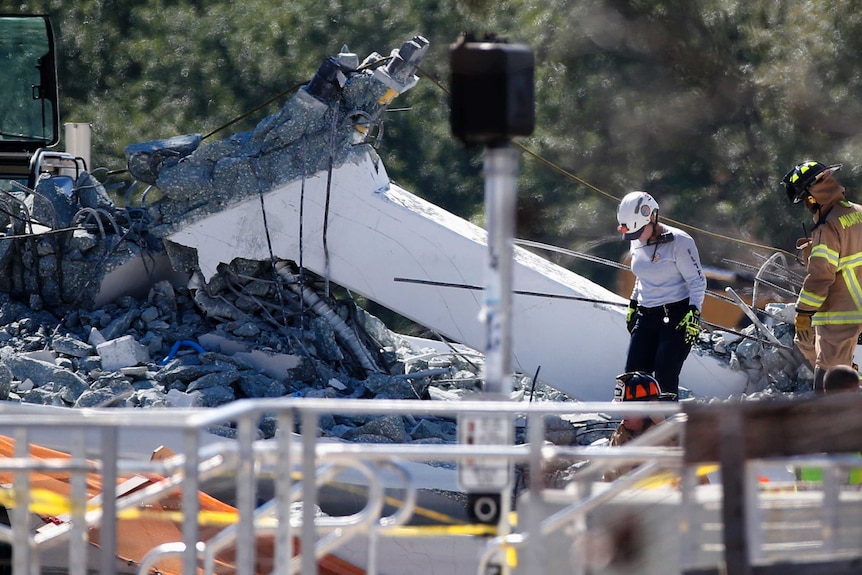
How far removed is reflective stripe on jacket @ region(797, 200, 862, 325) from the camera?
20.3 feet

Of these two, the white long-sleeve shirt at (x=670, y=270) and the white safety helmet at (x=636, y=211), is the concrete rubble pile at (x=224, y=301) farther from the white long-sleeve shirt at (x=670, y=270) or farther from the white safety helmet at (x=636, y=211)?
the white safety helmet at (x=636, y=211)

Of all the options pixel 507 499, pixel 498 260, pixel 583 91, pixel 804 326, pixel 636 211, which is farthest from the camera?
pixel 583 91

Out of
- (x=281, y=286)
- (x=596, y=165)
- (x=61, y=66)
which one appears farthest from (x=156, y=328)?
(x=61, y=66)

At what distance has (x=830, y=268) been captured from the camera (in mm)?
6199

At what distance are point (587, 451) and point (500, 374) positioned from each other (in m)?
0.31

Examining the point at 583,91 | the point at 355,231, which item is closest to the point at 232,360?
the point at 355,231

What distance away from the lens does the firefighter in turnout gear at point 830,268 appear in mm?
6184

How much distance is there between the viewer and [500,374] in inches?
130

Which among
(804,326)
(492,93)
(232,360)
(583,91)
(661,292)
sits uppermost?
(583,91)

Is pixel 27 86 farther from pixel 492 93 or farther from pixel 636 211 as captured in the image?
pixel 492 93

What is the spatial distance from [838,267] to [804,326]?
36 centimetres

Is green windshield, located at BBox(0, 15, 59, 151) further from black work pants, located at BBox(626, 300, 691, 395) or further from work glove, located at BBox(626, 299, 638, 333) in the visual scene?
black work pants, located at BBox(626, 300, 691, 395)

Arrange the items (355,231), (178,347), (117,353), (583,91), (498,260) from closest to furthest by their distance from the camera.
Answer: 1. (498,260)
2. (117,353)
3. (178,347)
4. (355,231)
5. (583,91)

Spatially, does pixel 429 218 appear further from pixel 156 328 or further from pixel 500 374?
pixel 500 374
